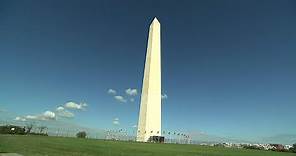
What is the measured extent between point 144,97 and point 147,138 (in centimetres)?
603

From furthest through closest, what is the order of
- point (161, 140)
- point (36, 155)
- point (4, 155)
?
point (161, 140) → point (36, 155) → point (4, 155)

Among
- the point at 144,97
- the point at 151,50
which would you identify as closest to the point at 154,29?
the point at 151,50

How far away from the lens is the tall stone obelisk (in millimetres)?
45156

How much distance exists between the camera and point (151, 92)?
151ft

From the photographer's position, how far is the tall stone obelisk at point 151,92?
45.2 meters

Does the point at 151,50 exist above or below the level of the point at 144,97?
above

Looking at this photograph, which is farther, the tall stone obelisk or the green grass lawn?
the tall stone obelisk

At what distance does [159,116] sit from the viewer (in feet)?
153

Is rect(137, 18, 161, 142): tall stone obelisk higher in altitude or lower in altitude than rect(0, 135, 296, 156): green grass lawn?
higher

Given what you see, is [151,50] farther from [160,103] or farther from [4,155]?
[4,155]

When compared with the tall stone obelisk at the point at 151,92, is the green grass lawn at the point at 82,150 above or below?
below

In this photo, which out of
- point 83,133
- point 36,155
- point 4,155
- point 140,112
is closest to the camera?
point 4,155

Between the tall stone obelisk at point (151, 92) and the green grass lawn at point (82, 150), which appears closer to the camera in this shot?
the green grass lawn at point (82, 150)

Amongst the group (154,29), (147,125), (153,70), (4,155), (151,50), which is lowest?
(4,155)
